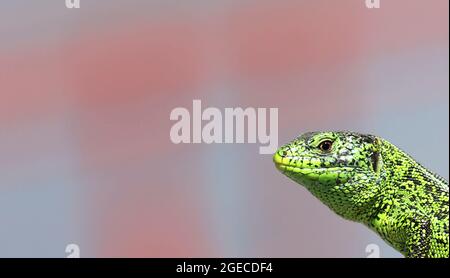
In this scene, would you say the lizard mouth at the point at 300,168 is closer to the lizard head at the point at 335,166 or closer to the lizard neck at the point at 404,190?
A: the lizard head at the point at 335,166

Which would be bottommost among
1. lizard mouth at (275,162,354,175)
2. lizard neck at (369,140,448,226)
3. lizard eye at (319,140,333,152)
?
lizard neck at (369,140,448,226)

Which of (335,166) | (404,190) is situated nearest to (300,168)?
(335,166)

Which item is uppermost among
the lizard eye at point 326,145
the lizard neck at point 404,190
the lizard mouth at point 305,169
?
the lizard eye at point 326,145

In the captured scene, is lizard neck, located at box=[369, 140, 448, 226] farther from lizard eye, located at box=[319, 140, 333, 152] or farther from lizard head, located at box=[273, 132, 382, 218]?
lizard eye, located at box=[319, 140, 333, 152]

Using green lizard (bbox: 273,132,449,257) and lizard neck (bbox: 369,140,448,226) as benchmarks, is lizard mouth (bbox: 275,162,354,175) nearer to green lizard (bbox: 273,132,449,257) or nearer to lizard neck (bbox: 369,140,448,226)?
green lizard (bbox: 273,132,449,257)

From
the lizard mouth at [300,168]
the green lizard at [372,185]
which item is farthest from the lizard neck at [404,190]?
the lizard mouth at [300,168]

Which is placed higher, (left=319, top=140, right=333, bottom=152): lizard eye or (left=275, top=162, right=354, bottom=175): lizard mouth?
(left=319, top=140, right=333, bottom=152): lizard eye

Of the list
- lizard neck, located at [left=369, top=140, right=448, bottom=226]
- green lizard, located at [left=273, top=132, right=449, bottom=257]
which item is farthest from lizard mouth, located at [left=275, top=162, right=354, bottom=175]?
lizard neck, located at [left=369, top=140, right=448, bottom=226]
